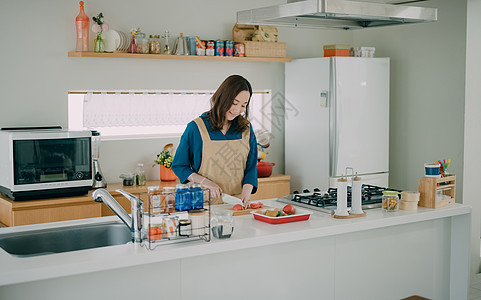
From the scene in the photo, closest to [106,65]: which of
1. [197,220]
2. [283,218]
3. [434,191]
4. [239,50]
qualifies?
[239,50]

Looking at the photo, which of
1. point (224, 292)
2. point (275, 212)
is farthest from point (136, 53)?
point (224, 292)

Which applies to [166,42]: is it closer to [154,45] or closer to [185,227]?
[154,45]

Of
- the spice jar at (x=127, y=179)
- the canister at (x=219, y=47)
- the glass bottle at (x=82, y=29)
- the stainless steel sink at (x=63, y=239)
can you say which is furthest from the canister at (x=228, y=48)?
the stainless steel sink at (x=63, y=239)

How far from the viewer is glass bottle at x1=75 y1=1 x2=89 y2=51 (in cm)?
454

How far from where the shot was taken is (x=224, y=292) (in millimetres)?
2605

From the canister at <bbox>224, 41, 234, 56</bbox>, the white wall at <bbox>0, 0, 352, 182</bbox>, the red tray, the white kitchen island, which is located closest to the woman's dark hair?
the white kitchen island

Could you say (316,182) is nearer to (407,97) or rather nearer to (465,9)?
(407,97)

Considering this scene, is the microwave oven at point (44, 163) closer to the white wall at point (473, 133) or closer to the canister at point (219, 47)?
the canister at point (219, 47)

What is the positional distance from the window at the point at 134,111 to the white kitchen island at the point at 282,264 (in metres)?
2.09

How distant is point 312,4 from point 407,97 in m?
3.13

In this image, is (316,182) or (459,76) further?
(316,182)

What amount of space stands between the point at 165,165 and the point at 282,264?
7.69ft

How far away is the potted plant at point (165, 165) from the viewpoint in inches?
193

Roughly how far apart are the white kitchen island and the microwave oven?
1.32 m
